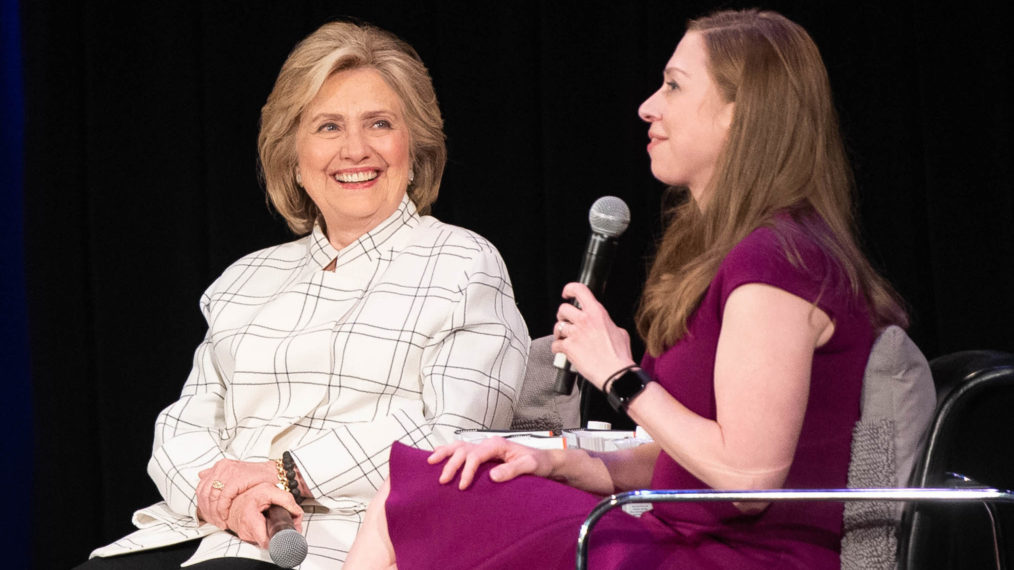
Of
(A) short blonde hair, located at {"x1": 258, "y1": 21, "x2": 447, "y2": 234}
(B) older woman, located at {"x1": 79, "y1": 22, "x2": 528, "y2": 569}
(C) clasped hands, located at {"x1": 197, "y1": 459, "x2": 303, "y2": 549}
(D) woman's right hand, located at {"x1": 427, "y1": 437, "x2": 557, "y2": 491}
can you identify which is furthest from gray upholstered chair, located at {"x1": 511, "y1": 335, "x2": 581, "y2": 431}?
(D) woman's right hand, located at {"x1": 427, "y1": 437, "x2": 557, "y2": 491}

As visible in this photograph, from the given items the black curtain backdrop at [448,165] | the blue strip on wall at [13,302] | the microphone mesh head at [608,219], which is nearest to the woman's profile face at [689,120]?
the microphone mesh head at [608,219]

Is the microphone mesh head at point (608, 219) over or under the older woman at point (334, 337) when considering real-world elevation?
over

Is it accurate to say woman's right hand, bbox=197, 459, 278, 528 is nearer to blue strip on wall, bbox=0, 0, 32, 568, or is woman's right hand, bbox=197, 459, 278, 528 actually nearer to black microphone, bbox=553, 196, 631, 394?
black microphone, bbox=553, 196, 631, 394

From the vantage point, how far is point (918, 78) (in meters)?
2.75

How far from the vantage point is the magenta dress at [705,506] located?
1342 millimetres

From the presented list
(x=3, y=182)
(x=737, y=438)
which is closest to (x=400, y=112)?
(x=737, y=438)

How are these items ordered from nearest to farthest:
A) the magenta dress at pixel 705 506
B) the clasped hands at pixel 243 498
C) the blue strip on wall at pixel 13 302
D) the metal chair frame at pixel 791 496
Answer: the metal chair frame at pixel 791 496, the magenta dress at pixel 705 506, the clasped hands at pixel 243 498, the blue strip on wall at pixel 13 302

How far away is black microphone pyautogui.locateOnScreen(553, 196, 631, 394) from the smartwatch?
0.29ft

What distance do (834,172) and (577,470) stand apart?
56cm

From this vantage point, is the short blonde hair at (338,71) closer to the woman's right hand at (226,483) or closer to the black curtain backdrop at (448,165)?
the black curtain backdrop at (448,165)

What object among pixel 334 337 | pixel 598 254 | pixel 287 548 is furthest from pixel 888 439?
pixel 334 337

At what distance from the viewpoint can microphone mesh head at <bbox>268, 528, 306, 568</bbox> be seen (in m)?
1.59

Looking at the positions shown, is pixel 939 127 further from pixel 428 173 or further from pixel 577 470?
pixel 577 470

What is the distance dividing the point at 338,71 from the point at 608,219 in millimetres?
1056
